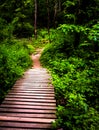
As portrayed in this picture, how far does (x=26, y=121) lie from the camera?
705 cm

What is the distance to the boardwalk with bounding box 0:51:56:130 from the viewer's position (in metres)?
6.92

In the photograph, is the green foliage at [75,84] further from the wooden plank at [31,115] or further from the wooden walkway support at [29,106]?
the wooden walkway support at [29,106]

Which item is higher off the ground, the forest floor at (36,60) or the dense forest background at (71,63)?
the dense forest background at (71,63)

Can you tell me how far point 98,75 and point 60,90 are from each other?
3.23 metres

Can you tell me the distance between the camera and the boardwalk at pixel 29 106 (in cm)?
692

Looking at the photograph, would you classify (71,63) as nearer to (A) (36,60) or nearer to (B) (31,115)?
(A) (36,60)

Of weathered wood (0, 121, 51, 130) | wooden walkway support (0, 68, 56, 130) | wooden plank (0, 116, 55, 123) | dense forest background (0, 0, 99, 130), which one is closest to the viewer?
weathered wood (0, 121, 51, 130)

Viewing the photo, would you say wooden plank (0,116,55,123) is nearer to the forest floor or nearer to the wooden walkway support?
the wooden walkway support

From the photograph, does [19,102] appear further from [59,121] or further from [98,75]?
[98,75]

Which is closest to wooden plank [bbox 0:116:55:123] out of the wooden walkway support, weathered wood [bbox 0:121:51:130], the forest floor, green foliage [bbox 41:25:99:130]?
the wooden walkway support

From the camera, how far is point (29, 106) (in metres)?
8.32

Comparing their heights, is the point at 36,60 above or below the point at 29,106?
below

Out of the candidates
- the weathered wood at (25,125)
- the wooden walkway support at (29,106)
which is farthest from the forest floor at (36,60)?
the weathered wood at (25,125)

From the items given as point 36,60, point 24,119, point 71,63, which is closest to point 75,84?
point 71,63
